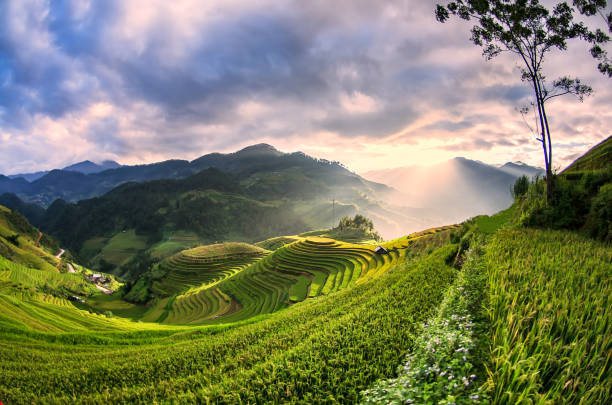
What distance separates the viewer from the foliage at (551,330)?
9.95 feet

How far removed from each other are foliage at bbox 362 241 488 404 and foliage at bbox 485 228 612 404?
0.24m

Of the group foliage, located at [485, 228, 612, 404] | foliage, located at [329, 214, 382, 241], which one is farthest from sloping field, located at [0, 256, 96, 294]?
foliage, located at [329, 214, 382, 241]

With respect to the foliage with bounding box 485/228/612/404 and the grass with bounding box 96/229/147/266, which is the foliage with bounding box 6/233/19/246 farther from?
the foliage with bounding box 485/228/612/404

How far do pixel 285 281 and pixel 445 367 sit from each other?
42527 mm

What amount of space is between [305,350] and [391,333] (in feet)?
5.96

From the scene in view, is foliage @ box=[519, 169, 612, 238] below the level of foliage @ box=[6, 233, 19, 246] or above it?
above

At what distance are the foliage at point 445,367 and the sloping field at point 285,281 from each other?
2306 cm

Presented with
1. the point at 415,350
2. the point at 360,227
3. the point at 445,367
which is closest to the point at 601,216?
the point at 415,350

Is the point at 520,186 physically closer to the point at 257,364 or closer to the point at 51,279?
the point at 257,364

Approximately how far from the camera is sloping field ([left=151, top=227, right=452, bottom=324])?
34875 millimetres

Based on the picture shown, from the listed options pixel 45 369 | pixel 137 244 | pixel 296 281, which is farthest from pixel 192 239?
pixel 45 369

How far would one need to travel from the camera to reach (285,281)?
145ft

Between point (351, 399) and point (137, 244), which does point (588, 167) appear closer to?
point (351, 399)

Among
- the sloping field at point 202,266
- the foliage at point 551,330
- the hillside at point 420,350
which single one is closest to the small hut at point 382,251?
the hillside at point 420,350
